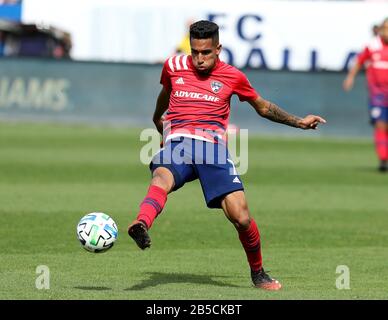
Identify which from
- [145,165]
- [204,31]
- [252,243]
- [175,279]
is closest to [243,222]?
[252,243]

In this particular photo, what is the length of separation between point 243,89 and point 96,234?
1.72 m

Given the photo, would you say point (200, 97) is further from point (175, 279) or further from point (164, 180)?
point (175, 279)

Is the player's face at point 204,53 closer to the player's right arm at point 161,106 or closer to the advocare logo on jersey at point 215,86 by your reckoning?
the advocare logo on jersey at point 215,86

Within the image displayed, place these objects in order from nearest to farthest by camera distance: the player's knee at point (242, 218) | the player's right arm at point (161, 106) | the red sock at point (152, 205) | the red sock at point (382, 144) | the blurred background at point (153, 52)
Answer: the red sock at point (152, 205), the player's knee at point (242, 218), the player's right arm at point (161, 106), the red sock at point (382, 144), the blurred background at point (153, 52)

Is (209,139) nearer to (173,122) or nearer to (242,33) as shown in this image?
(173,122)

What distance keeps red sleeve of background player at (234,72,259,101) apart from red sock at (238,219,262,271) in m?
1.00

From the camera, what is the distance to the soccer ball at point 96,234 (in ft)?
29.2

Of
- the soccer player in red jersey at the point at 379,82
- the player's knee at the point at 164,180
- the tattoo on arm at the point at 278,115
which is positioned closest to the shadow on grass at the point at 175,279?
the player's knee at the point at 164,180

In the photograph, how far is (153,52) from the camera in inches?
1455

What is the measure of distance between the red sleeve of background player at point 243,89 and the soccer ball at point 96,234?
1.54 m

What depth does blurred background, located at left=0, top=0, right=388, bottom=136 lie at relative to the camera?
27.8 metres

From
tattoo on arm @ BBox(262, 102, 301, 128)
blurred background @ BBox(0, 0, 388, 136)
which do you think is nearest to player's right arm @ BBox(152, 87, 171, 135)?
tattoo on arm @ BBox(262, 102, 301, 128)

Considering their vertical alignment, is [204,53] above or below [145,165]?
above
